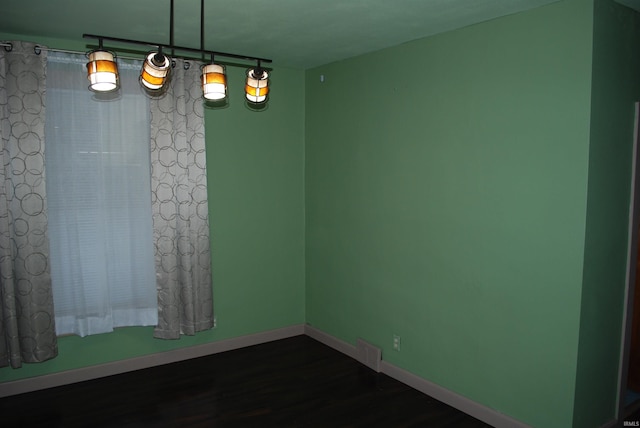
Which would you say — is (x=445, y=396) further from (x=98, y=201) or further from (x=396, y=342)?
(x=98, y=201)

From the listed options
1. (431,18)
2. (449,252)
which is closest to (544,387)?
(449,252)

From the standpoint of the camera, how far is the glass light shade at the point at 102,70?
2.24 metres

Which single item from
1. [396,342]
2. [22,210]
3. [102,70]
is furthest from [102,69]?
[396,342]

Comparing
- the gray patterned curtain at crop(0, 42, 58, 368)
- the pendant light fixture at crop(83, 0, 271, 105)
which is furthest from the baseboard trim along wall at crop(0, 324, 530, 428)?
the pendant light fixture at crop(83, 0, 271, 105)

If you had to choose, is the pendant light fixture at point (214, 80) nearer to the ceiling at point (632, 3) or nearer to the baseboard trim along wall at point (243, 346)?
the ceiling at point (632, 3)

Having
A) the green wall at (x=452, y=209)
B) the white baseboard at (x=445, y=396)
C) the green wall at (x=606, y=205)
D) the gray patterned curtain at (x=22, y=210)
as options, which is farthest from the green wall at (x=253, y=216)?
the green wall at (x=606, y=205)

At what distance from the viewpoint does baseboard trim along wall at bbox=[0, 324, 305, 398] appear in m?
3.65

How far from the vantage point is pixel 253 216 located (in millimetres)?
4621

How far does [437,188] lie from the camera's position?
3484 mm

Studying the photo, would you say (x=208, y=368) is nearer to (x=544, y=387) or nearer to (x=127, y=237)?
(x=127, y=237)

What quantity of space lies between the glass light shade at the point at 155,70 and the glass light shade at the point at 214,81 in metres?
0.19

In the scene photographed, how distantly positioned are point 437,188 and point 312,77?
1.94 metres

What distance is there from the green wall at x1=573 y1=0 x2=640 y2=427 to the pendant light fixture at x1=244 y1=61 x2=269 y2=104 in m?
1.85

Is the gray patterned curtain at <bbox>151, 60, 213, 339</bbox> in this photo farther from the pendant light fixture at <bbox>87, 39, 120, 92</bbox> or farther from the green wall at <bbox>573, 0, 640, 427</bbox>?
the green wall at <bbox>573, 0, 640, 427</bbox>
